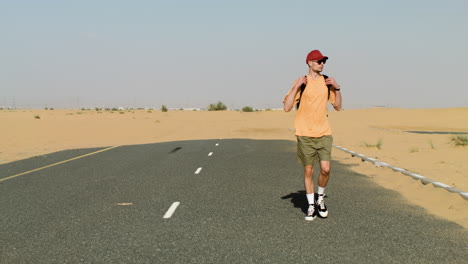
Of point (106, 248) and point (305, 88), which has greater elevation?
point (305, 88)

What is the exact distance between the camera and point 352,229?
20.8 feet

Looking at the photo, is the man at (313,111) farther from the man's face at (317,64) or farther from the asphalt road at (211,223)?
the asphalt road at (211,223)

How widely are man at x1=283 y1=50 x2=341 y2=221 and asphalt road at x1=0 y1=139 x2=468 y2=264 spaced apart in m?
0.92

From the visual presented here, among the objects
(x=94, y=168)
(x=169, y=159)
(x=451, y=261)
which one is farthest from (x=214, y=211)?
(x=169, y=159)

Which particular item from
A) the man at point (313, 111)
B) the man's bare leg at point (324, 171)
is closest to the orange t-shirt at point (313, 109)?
the man at point (313, 111)

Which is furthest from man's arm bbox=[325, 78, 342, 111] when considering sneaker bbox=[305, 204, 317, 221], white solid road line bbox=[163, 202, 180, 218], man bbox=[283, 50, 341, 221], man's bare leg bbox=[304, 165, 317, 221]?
white solid road line bbox=[163, 202, 180, 218]

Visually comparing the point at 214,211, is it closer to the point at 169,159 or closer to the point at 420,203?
the point at 420,203

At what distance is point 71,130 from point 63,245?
3722cm

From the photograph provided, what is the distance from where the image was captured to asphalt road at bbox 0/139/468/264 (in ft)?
17.3

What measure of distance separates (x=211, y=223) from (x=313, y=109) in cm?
227

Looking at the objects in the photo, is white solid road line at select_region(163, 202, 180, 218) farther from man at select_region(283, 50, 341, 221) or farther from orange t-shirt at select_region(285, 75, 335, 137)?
orange t-shirt at select_region(285, 75, 335, 137)

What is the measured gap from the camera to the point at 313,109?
6.73m

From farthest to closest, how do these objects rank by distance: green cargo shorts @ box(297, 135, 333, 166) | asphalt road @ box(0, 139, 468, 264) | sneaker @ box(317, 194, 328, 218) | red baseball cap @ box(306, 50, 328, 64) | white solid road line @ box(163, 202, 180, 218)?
white solid road line @ box(163, 202, 180, 218) → sneaker @ box(317, 194, 328, 218) → green cargo shorts @ box(297, 135, 333, 166) → red baseball cap @ box(306, 50, 328, 64) → asphalt road @ box(0, 139, 468, 264)

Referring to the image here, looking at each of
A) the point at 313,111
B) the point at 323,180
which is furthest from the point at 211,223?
the point at 313,111
